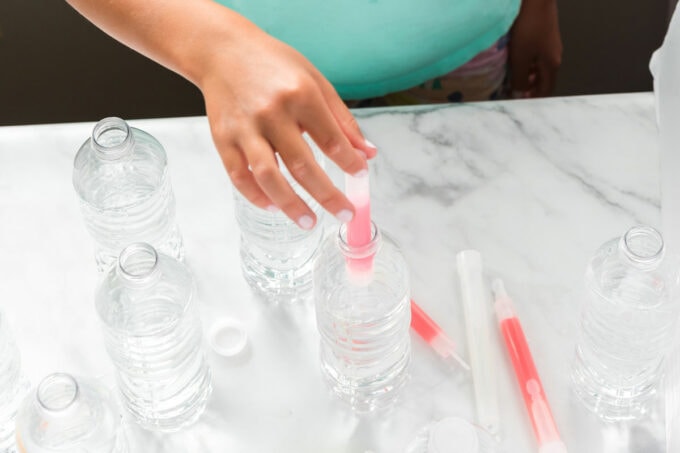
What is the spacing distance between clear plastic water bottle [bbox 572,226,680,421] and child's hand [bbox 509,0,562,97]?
563mm

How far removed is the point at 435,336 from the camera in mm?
905

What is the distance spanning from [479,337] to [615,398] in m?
0.14

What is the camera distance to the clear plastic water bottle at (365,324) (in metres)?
0.86

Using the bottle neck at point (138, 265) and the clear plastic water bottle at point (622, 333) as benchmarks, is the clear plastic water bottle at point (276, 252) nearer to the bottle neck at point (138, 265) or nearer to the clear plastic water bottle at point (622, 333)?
the bottle neck at point (138, 265)

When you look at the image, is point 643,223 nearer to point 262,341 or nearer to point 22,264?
point 262,341

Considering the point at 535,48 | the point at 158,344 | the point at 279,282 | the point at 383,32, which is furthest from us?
the point at 535,48

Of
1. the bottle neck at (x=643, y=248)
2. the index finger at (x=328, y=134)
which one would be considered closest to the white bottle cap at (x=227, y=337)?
the index finger at (x=328, y=134)

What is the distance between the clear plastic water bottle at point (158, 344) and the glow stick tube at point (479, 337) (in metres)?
0.26

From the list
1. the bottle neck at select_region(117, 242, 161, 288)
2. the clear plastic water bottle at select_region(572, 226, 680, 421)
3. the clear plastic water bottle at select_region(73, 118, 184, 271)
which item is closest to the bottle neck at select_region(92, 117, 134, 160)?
the clear plastic water bottle at select_region(73, 118, 184, 271)

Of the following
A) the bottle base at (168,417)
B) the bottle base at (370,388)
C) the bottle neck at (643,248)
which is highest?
the bottle neck at (643,248)

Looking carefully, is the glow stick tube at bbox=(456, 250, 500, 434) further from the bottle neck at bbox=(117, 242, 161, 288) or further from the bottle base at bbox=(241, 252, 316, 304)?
the bottle neck at bbox=(117, 242, 161, 288)

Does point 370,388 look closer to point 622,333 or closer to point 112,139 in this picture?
point 622,333

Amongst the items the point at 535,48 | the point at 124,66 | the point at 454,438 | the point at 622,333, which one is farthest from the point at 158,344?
the point at 124,66

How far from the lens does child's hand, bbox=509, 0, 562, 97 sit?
1.34m
